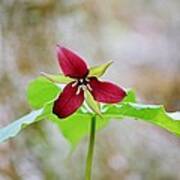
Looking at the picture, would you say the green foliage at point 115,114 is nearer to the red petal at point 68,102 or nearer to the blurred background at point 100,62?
the red petal at point 68,102

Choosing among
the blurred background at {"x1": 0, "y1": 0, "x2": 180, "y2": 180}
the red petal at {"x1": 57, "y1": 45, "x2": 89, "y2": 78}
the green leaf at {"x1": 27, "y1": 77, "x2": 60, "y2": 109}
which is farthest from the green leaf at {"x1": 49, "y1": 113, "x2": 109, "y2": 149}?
the blurred background at {"x1": 0, "y1": 0, "x2": 180, "y2": 180}

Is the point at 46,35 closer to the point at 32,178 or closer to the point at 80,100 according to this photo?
the point at 32,178

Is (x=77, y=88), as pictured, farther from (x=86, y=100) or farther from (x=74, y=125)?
(x=74, y=125)

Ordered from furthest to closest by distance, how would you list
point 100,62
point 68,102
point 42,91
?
1. point 100,62
2. point 42,91
3. point 68,102

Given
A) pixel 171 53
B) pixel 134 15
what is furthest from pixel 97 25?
pixel 171 53

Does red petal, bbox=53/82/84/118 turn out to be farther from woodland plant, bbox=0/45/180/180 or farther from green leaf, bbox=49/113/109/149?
green leaf, bbox=49/113/109/149

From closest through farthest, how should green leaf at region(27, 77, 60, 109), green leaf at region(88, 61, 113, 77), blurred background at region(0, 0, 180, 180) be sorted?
green leaf at region(88, 61, 113, 77), green leaf at region(27, 77, 60, 109), blurred background at region(0, 0, 180, 180)

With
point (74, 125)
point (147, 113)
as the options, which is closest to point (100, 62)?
point (74, 125)
